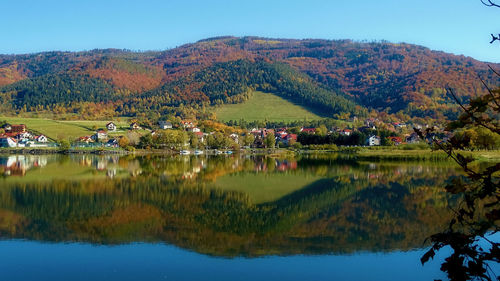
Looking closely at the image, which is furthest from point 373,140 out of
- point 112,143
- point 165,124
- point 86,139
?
point 86,139

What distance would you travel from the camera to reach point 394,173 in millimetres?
32594

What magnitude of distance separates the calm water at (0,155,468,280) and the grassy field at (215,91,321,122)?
3377 inches

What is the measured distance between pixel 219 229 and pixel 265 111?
105649 millimetres

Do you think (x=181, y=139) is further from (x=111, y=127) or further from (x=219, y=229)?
(x=219, y=229)

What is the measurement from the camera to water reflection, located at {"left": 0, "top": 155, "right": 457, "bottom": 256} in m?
13.4

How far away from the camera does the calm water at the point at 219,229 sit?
1073 centimetres

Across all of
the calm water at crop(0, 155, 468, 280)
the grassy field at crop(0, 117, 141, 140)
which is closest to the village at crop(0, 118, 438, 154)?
the grassy field at crop(0, 117, 141, 140)

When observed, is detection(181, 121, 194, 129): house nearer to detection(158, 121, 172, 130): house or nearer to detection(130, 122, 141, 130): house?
detection(158, 121, 172, 130): house

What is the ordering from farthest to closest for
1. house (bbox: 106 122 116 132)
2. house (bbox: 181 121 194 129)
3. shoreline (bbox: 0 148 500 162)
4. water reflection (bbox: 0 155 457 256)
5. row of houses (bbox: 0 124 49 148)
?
house (bbox: 181 121 194 129) < house (bbox: 106 122 116 132) < row of houses (bbox: 0 124 49 148) < shoreline (bbox: 0 148 500 162) < water reflection (bbox: 0 155 457 256)

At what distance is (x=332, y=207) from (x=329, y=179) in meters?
10.3

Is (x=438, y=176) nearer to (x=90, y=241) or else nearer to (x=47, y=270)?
(x=90, y=241)

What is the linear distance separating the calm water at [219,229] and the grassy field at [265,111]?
85.8 meters

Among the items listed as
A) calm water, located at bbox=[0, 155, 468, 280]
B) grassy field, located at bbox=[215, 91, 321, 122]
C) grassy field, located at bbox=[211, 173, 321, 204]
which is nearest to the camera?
calm water, located at bbox=[0, 155, 468, 280]

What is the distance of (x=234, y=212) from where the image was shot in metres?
17.9
